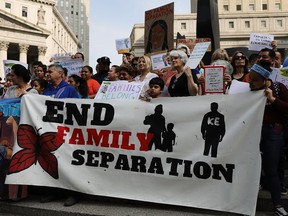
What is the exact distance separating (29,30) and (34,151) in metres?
52.9

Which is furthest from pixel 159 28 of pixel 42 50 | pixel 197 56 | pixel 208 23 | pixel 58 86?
pixel 42 50

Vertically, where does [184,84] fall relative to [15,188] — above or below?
above

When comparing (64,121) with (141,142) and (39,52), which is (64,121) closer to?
(141,142)

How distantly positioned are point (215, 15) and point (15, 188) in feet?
22.6

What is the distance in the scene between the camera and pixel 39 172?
4445 millimetres

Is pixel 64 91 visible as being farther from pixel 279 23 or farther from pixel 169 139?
pixel 279 23

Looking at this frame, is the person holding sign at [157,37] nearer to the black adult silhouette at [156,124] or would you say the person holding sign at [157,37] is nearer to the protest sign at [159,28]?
the protest sign at [159,28]

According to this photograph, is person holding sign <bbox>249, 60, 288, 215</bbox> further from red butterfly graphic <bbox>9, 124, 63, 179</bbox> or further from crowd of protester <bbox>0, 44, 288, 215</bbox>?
red butterfly graphic <bbox>9, 124, 63, 179</bbox>

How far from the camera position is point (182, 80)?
178 inches

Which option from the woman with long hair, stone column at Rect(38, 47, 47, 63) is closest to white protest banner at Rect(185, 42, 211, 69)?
Answer: the woman with long hair

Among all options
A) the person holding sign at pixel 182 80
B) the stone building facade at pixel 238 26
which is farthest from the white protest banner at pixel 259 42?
the stone building facade at pixel 238 26

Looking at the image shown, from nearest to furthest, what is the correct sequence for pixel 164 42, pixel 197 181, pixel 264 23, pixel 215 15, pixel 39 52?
pixel 197 181 → pixel 164 42 → pixel 215 15 → pixel 39 52 → pixel 264 23

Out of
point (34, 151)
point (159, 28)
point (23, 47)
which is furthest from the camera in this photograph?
point (23, 47)

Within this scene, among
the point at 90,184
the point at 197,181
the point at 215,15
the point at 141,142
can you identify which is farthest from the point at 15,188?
the point at 215,15
